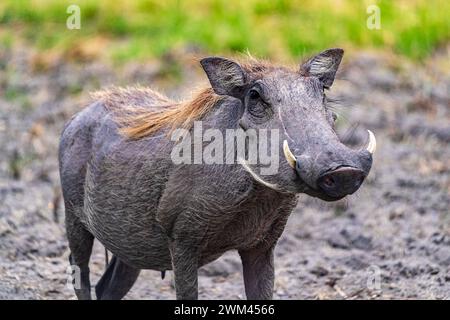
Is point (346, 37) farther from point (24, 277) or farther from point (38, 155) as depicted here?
point (24, 277)

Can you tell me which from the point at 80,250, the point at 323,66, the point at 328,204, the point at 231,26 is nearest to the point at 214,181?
the point at 323,66

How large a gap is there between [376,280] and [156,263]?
1492 millimetres

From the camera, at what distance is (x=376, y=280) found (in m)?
5.36

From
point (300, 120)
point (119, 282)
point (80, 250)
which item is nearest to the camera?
point (300, 120)

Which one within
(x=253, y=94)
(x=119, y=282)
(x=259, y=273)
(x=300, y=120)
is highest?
(x=253, y=94)

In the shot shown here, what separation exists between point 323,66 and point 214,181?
63 cm

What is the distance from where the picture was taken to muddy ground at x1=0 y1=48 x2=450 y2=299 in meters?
5.44

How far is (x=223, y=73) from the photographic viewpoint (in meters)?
3.88

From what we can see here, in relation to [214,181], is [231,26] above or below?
above

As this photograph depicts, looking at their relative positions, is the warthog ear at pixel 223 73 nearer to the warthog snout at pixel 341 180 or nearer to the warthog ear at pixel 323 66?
the warthog ear at pixel 323 66

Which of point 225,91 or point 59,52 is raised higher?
point 59,52

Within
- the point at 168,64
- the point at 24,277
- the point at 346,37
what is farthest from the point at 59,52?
the point at 24,277

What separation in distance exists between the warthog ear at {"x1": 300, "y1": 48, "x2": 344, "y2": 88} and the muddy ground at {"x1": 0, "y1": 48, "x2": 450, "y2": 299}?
1.76ft

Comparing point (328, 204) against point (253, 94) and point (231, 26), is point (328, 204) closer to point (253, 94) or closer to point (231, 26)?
point (253, 94)
